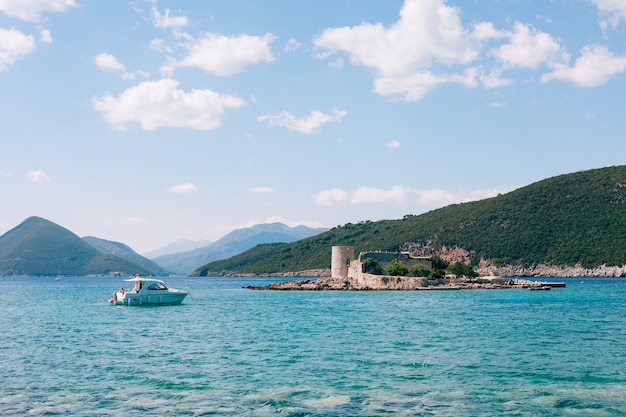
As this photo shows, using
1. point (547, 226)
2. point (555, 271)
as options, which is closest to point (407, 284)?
point (555, 271)

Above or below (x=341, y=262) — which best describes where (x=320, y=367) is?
below

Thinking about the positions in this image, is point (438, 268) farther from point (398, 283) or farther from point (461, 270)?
point (398, 283)

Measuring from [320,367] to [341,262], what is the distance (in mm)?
91491

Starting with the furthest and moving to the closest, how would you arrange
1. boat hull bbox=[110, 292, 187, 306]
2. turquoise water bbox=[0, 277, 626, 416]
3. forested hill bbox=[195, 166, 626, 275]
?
forested hill bbox=[195, 166, 626, 275] < boat hull bbox=[110, 292, 187, 306] < turquoise water bbox=[0, 277, 626, 416]

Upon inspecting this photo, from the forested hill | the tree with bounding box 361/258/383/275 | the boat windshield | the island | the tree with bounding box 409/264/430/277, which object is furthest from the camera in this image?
the forested hill

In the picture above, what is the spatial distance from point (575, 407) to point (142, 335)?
25.1m

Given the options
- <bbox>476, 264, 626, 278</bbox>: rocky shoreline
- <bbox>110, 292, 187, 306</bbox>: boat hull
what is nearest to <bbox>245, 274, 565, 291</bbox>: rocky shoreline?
<bbox>110, 292, 187, 306</bbox>: boat hull

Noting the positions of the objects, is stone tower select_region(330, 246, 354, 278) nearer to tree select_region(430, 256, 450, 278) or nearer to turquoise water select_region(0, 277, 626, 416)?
tree select_region(430, 256, 450, 278)

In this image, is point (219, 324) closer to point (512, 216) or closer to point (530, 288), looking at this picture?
point (530, 288)

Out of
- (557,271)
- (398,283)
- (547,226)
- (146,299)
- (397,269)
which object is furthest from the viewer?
(547,226)

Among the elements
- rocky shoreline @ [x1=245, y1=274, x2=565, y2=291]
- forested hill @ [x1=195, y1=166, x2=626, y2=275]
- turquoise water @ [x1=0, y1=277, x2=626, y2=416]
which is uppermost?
forested hill @ [x1=195, y1=166, x2=626, y2=275]

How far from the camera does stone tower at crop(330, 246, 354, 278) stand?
377 ft

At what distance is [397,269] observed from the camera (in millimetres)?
101750

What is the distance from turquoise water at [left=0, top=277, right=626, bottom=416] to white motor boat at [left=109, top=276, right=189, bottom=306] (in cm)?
1814
